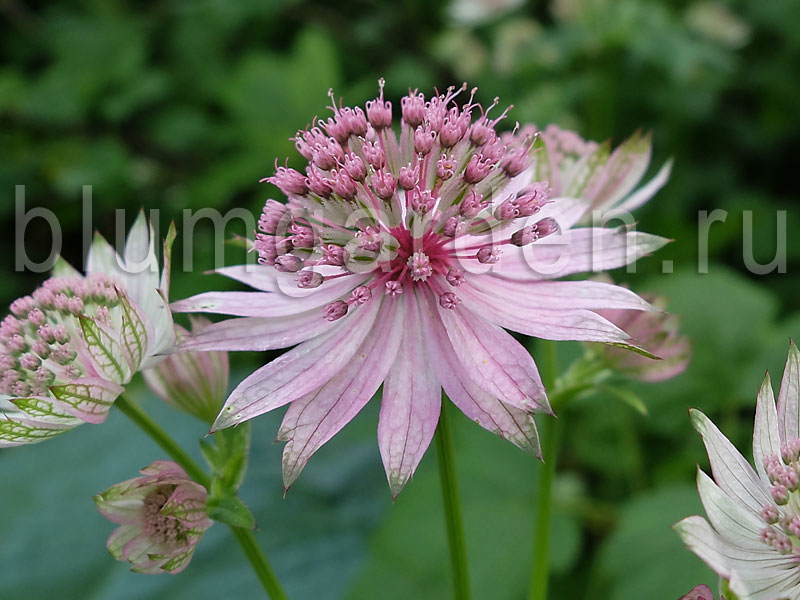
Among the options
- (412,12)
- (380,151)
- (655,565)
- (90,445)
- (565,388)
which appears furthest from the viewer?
(412,12)

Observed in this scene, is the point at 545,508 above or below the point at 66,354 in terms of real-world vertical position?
below

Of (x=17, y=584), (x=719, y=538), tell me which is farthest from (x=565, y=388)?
(x=17, y=584)

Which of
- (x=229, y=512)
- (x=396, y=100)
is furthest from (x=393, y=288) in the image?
(x=396, y=100)

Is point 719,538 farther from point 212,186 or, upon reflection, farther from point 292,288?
point 212,186

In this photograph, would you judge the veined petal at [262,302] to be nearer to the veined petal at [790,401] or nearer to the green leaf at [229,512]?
the green leaf at [229,512]


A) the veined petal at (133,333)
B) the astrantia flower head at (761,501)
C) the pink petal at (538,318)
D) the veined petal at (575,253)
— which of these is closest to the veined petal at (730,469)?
the astrantia flower head at (761,501)

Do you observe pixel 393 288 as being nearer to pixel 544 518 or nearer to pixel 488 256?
pixel 488 256

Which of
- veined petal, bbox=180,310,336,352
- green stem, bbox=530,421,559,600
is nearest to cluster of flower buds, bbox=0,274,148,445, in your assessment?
veined petal, bbox=180,310,336,352
